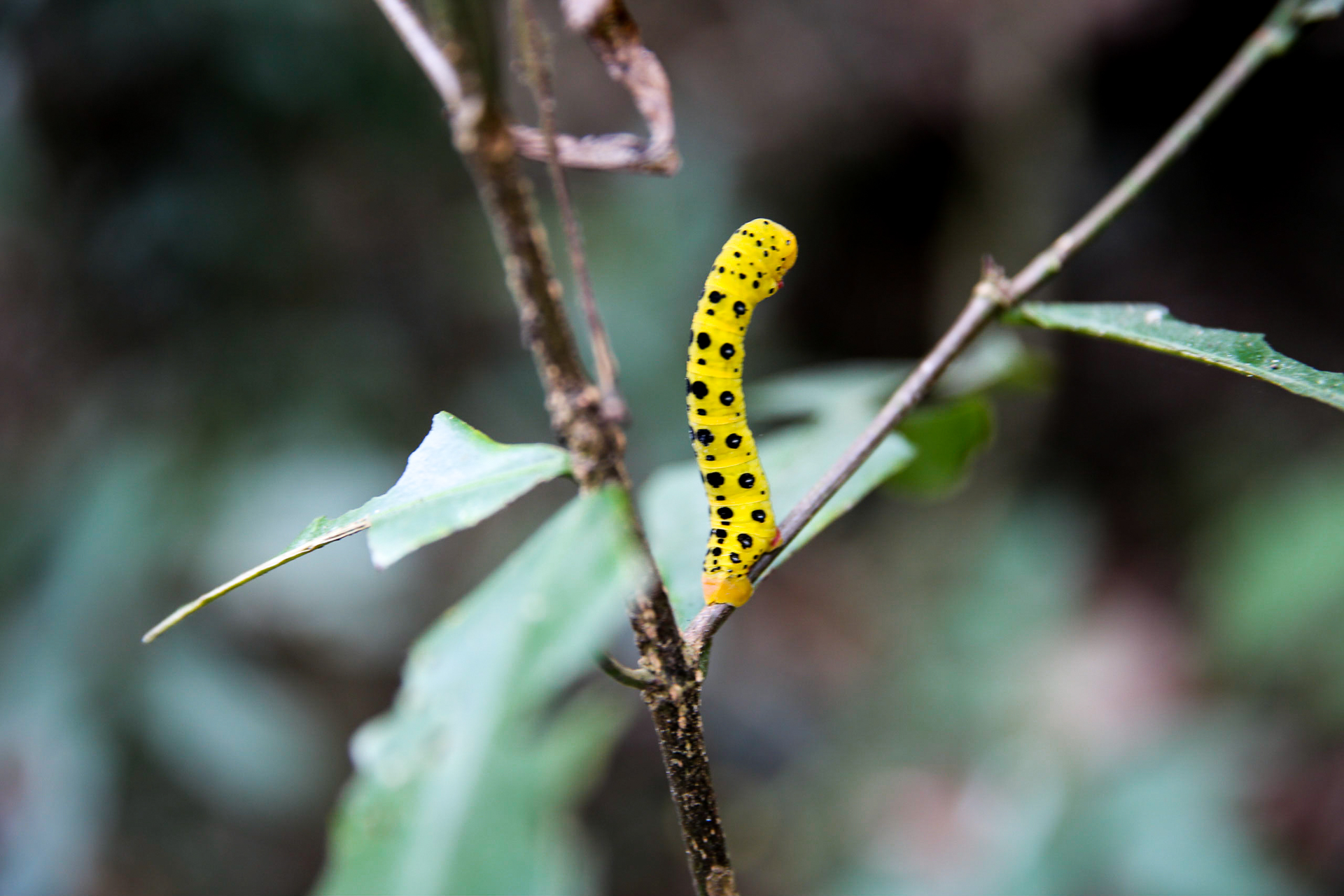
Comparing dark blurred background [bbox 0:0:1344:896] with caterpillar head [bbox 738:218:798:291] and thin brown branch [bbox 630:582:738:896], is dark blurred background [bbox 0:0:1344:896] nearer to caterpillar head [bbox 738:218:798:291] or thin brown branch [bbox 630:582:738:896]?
caterpillar head [bbox 738:218:798:291]

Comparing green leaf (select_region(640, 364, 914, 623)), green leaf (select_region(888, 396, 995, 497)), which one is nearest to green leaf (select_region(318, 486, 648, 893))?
green leaf (select_region(640, 364, 914, 623))

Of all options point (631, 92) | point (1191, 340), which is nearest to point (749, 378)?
point (1191, 340)

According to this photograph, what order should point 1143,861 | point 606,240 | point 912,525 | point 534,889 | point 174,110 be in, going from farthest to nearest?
point 912,525, point 606,240, point 174,110, point 1143,861, point 534,889

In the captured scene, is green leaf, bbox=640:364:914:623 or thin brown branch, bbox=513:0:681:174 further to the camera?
green leaf, bbox=640:364:914:623

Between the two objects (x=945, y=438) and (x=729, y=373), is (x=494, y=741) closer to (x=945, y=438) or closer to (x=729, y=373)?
(x=729, y=373)

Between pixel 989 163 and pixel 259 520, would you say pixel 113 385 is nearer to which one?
pixel 259 520

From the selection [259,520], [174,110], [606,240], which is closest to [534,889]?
[259,520]
